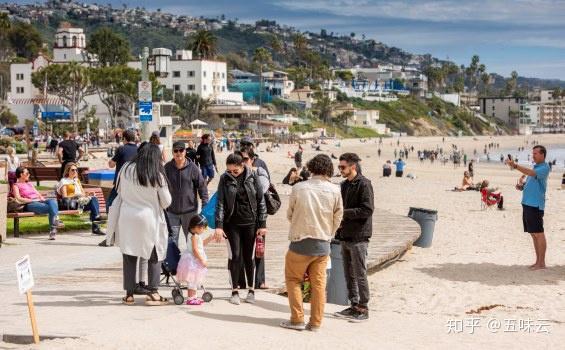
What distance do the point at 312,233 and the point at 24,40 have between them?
498 ft

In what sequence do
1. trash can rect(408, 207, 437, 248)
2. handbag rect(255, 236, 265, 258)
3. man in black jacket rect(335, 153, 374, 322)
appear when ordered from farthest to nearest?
trash can rect(408, 207, 437, 248) < handbag rect(255, 236, 265, 258) < man in black jacket rect(335, 153, 374, 322)

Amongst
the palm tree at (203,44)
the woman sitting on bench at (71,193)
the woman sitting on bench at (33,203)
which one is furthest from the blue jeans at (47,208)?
the palm tree at (203,44)

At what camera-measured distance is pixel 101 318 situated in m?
7.97

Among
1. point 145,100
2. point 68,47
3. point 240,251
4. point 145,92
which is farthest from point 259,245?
point 68,47

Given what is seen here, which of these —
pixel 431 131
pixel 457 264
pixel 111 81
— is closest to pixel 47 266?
pixel 457 264

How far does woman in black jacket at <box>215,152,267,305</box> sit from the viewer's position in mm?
8859

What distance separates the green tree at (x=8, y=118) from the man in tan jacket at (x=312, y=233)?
84.4 meters

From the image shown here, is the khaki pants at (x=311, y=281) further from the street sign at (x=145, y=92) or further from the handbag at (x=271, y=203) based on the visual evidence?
the street sign at (x=145, y=92)

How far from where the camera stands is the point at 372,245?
1354 centimetres

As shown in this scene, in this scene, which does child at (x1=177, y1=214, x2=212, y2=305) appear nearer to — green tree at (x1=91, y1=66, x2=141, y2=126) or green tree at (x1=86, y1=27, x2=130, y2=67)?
green tree at (x1=91, y1=66, x2=141, y2=126)

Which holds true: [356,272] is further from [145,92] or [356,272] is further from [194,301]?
[145,92]

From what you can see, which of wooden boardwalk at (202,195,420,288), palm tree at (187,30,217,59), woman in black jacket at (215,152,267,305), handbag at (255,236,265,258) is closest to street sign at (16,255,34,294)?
woman in black jacket at (215,152,267,305)

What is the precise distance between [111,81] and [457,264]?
71238 mm

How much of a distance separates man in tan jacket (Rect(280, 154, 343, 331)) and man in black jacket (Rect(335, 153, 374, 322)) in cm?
83
